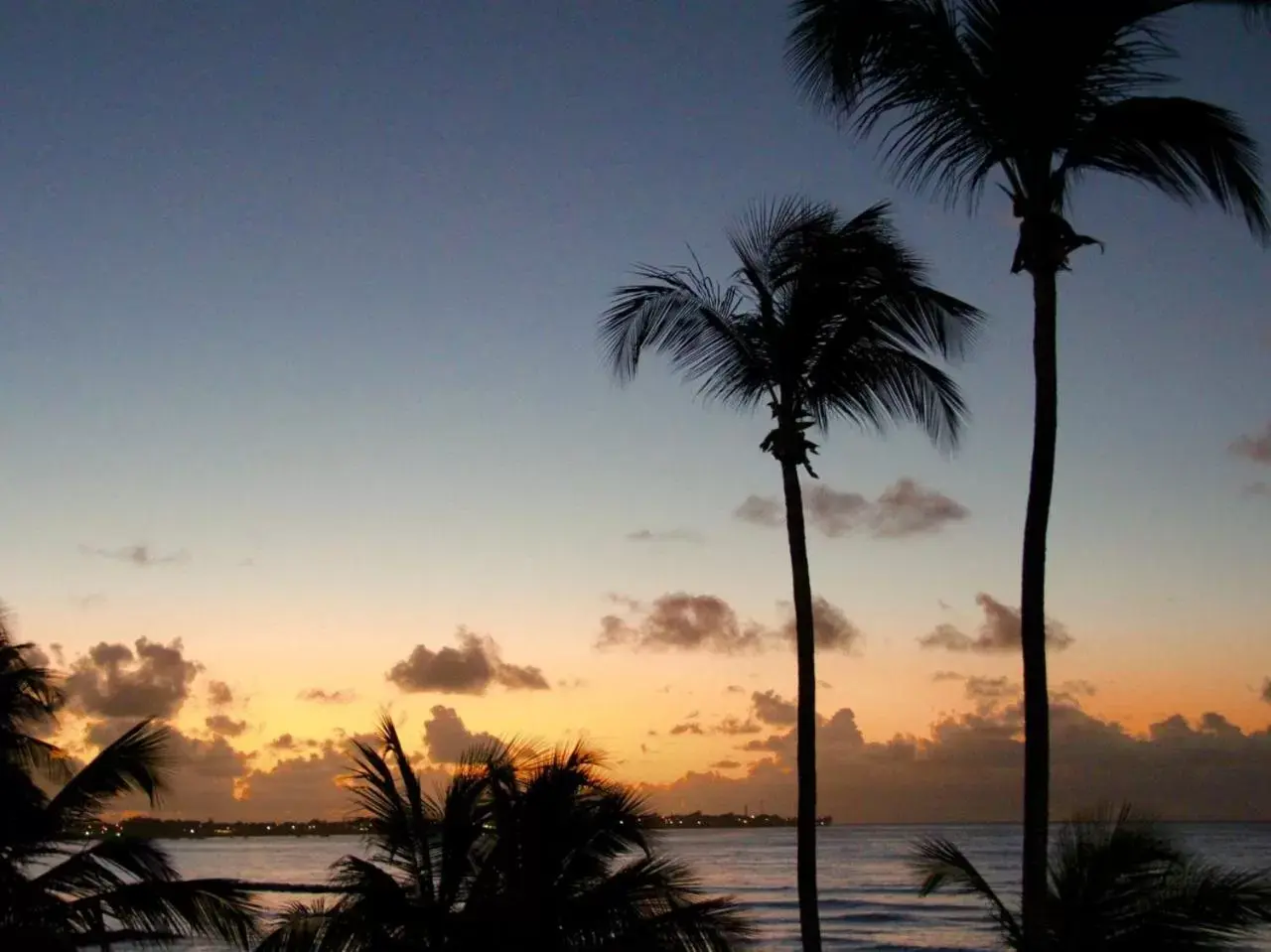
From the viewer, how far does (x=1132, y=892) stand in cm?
1112

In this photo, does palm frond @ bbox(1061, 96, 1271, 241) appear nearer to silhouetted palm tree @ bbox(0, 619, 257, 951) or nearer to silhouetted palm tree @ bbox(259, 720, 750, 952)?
silhouetted palm tree @ bbox(259, 720, 750, 952)

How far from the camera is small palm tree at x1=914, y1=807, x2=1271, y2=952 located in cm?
1077

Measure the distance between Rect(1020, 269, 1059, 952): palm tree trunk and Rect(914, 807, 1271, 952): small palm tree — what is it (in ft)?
4.53

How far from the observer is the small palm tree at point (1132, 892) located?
10.8 meters

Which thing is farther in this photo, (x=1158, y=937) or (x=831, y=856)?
(x=831, y=856)

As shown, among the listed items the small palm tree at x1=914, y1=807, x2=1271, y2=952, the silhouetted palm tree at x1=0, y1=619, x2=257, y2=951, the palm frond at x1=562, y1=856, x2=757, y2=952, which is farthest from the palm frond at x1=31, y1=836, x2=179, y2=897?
the small palm tree at x1=914, y1=807, x2=1271, y2=952

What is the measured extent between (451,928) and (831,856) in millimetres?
149154

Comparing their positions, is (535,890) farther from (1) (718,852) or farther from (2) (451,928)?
(1) (718,852)

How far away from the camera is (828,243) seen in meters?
14.0

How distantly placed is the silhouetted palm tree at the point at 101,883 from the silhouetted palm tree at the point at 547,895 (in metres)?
1.31

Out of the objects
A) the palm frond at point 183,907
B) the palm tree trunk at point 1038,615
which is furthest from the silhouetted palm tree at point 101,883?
the palm tree trunk at point 1038,615

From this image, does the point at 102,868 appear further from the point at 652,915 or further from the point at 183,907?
the point at 652,915

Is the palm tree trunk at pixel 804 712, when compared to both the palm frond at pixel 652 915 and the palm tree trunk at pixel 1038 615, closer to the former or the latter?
the palm frond at pixel 652 915

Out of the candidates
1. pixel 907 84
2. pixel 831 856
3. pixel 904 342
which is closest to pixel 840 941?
pixel 904 342
